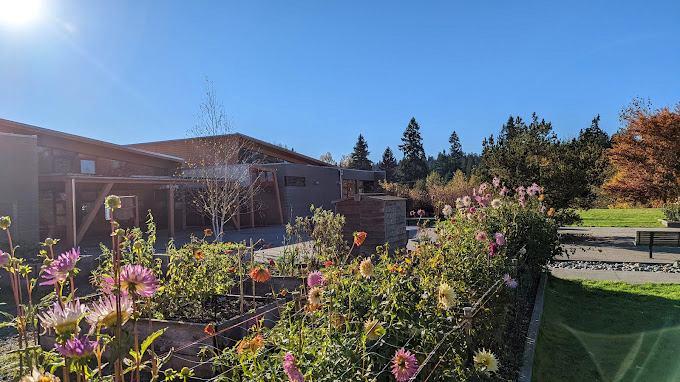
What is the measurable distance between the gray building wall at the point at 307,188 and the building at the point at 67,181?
5325 mm

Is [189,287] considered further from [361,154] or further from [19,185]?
[361,154]

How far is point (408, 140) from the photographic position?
5134cm

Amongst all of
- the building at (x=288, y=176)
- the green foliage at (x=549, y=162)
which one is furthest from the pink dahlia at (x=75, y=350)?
the building at (x=288, y=176)

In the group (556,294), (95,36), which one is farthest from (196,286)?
(95,36)

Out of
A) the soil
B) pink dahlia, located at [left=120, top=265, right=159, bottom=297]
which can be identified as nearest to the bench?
the soil

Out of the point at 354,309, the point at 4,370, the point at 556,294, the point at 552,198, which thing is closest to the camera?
the point at 354,309

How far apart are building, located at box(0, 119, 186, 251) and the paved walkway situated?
32.1 feet

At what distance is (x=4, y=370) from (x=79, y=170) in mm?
15362

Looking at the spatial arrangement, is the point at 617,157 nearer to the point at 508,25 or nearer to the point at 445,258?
the point at 508,25

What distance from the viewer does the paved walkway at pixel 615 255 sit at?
773 cm

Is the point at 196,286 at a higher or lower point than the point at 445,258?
lower

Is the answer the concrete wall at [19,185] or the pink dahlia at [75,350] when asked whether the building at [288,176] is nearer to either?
the concrete wall at [19,185]

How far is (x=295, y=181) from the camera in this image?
79.2 feet

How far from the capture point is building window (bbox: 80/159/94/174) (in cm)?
1700
